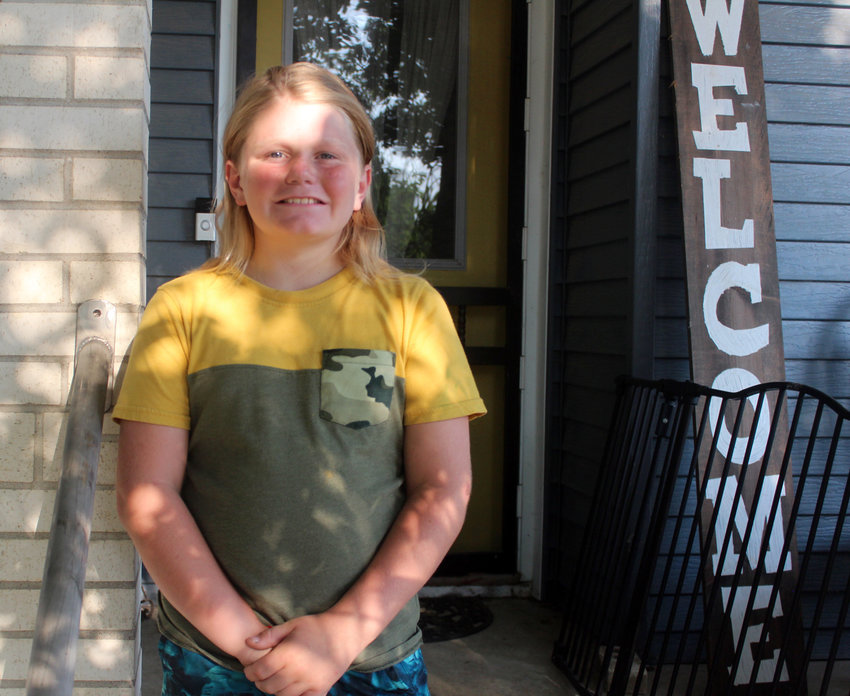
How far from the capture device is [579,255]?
10.9ft

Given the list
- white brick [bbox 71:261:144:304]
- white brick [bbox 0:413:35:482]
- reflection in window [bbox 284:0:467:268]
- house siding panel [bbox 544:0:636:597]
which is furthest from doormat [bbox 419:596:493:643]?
white brick [bbox 71:261:144:304]

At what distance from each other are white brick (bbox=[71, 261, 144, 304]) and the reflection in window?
2.18 meters

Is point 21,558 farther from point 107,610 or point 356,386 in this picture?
point 356,386

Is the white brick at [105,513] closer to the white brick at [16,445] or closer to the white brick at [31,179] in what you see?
the white brick at [16,445]

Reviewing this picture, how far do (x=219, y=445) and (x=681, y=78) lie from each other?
223 centimetres

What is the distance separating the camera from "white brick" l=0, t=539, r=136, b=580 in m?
1.46

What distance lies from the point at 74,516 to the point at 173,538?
136 mm

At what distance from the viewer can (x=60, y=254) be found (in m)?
1.44

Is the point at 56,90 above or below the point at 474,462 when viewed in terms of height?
above

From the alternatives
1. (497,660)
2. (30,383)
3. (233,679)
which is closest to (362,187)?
(30,383)

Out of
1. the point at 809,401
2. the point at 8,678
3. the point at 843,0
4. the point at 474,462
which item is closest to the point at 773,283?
the point at 809,401

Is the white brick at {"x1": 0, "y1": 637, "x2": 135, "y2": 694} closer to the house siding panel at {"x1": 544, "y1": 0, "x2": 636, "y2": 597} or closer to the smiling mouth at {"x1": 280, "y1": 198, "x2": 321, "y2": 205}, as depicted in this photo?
the smiling mouth at {"x1": 280, "y1": 198, "x2": 321, "y2": 205}

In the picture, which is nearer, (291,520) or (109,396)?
(291,520)

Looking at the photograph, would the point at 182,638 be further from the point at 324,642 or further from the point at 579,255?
the point at 579,255
